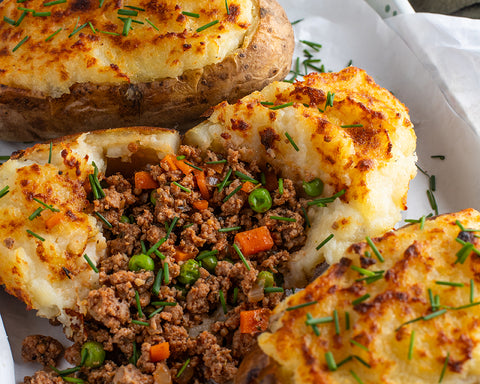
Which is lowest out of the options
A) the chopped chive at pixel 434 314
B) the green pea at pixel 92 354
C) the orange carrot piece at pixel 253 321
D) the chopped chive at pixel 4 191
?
the green pea at pixel 92 354

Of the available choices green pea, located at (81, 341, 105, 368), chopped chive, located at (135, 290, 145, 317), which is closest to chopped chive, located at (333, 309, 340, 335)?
chopped chive, located at (135, 290, 145, 317)

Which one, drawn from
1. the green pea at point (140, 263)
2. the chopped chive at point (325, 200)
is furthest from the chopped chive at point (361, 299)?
the green pea at point (140, 263)

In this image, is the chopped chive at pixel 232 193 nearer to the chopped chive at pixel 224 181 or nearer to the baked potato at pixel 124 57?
the chopped chive at pixel 224 181

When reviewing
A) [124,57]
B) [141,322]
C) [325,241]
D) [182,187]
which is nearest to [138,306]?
[141,322]

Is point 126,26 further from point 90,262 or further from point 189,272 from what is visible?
point 189,272

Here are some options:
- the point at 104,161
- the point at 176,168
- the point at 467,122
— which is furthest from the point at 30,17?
the point at 467,122

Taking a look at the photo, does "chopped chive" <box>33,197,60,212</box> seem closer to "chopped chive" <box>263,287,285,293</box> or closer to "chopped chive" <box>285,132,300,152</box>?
"chopped chive" <box>263,287,285,293</box>

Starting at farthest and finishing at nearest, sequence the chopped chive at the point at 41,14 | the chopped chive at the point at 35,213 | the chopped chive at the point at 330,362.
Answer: the chopped chive at the point at 41,14 → the chopped chive at the point at 35,213 → the chopped chive at the point at 330,362
